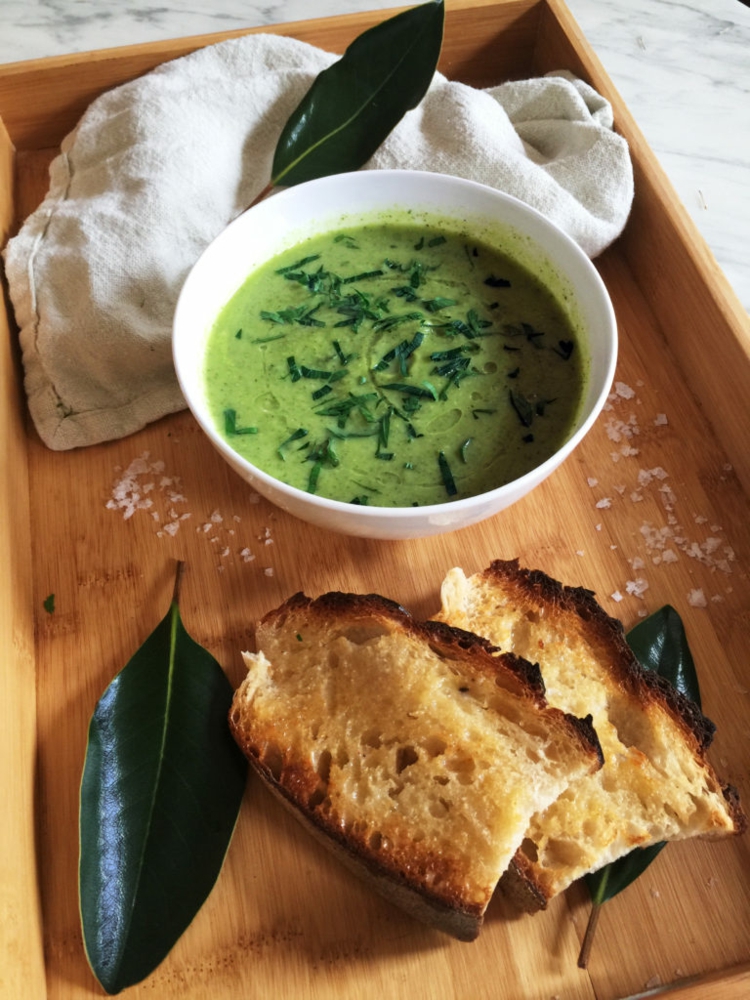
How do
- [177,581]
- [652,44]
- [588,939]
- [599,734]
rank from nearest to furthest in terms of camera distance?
[588,939], [599,734], [177,581], [652,44]

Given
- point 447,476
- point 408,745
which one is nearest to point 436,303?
point 447,476

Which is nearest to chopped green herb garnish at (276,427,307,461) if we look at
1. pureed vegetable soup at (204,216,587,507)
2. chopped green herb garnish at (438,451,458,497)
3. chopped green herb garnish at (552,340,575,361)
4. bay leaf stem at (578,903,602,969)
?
pureed vegetable soup at (204,216,587,507)

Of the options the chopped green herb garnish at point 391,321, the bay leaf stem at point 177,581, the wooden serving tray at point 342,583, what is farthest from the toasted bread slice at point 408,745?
the chopped green herb garnish at point 391,321

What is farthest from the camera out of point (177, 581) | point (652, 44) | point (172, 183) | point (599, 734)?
point (652, 44)

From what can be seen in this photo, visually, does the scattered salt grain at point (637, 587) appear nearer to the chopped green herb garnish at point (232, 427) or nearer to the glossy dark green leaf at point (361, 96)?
the chopped green herb garnish at point (232, 427)

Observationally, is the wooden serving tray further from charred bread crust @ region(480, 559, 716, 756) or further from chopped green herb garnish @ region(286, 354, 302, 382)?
chopped green herb garnish @ region(286, 354, 302, 382)

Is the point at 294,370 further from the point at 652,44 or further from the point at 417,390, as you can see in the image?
the point at 652,44

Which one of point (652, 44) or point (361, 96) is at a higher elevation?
point (361, 96)
